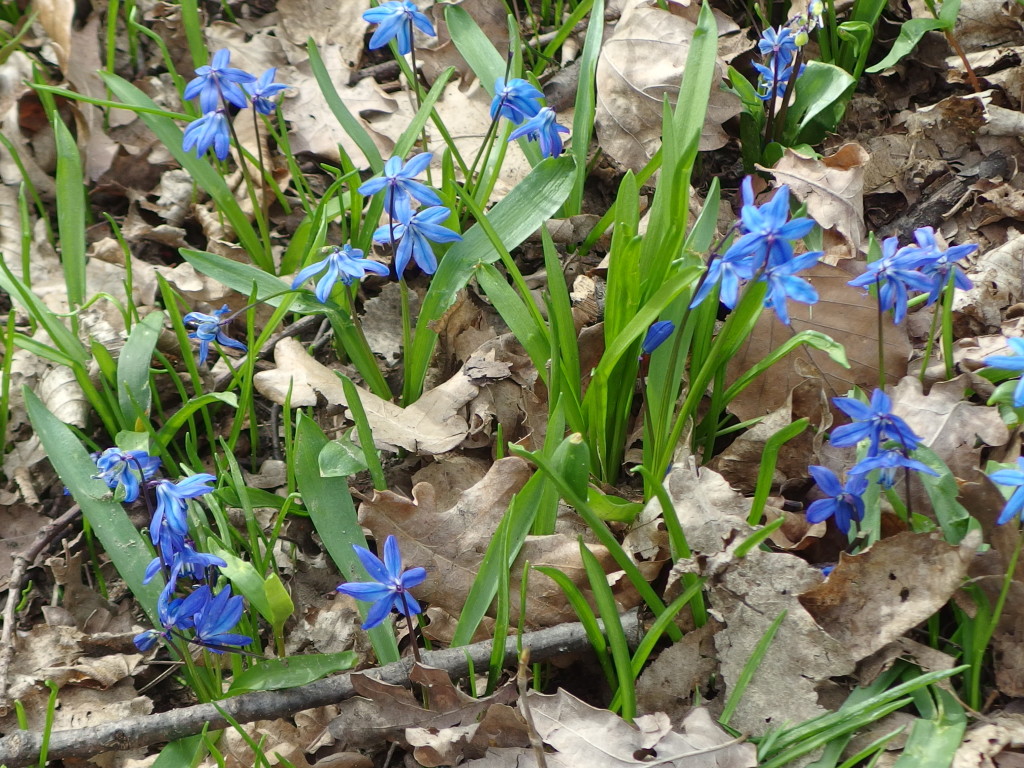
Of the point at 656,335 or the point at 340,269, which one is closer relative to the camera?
the point at 656,335

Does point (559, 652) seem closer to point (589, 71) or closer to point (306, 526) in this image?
point (306, 526)

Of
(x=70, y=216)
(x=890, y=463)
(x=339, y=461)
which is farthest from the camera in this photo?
(x=70, y=216)

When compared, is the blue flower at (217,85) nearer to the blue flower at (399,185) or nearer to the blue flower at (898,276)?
the blue flower at (399,185)

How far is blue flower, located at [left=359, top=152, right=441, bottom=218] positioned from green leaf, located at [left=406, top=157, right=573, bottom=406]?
0.30 meters

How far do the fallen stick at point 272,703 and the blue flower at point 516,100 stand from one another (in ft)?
4.43

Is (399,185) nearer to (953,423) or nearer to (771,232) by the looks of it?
(771,232)

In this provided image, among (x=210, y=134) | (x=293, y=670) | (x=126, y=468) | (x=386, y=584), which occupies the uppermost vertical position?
(x=210, y=134)

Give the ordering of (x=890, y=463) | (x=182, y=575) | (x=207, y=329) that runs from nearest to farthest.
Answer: (x=890, y=463) < (x=182, y=575) < (x=207, y=329)

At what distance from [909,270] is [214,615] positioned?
1.60 metres

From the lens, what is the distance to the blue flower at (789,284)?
1.61 metres

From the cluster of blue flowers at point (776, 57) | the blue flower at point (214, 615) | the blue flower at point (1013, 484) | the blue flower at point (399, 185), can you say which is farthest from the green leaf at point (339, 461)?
the cluster of blue flowers at point (776, 57)

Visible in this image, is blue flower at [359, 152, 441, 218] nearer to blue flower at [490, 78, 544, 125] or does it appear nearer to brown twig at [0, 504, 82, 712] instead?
blue flower at [490, 78, 544, 125]

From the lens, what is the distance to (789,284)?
163 centimetres

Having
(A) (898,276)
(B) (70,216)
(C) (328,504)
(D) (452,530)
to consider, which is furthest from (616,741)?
(B) (70,216)
